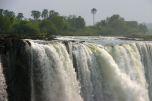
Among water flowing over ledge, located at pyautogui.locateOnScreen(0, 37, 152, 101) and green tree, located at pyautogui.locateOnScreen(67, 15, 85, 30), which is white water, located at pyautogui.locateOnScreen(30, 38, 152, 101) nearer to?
water flowing over ledge, located at pyautogui.locateOnScreen(0, 37, 152, 101)

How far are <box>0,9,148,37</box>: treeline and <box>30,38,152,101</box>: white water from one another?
618cm

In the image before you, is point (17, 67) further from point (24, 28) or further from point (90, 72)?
point (24, 28)

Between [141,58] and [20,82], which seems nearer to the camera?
[20,82]

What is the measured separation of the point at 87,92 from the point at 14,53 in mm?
3691

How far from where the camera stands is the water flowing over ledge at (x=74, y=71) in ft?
49.3

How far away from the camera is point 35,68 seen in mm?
15438

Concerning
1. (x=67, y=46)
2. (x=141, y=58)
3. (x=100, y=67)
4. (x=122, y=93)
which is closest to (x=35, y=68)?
(x=67, y=46)

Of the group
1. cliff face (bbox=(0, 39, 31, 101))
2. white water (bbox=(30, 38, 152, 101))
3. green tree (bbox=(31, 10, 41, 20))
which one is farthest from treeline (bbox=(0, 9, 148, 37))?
cliff face (bbox=(0, 39, 31, 101))

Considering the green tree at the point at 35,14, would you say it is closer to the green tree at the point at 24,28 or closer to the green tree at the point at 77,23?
the green tree at the point at 77,23

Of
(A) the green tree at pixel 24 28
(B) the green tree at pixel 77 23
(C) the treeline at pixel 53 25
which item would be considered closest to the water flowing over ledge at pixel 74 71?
(C) the treeline at pixel 53 25

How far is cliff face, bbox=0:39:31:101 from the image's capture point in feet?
48.1

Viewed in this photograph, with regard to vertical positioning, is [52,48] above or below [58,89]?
above

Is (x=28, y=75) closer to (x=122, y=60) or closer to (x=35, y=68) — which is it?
(x=35, y=68)

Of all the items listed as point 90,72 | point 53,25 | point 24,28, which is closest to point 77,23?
point 53,25
